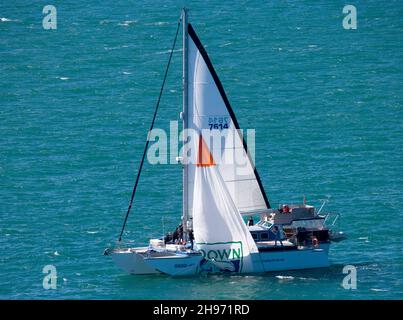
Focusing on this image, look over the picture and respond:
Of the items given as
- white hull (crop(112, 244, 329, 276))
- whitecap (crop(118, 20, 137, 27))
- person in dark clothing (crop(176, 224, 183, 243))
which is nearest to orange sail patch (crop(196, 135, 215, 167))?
person in dark clothing (crop(176, 224, 183, 243))

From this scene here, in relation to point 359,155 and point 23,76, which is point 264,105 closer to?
point 359,155

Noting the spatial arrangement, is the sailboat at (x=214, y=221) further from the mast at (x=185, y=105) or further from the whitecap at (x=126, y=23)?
the whitecap at (x=126, y=23)

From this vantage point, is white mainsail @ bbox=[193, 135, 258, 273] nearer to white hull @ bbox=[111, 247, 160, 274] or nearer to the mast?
the mast

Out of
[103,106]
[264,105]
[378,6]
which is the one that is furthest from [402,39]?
[103,106]

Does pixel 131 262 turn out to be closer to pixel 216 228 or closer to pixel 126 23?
pixel 216 228

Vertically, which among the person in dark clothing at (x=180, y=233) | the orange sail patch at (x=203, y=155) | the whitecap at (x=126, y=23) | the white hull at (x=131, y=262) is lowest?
the white hull at (x=131, y=262)

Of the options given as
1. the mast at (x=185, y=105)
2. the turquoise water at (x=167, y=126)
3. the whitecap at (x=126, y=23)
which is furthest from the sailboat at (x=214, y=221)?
the whitecap at (x=126, y=23)
